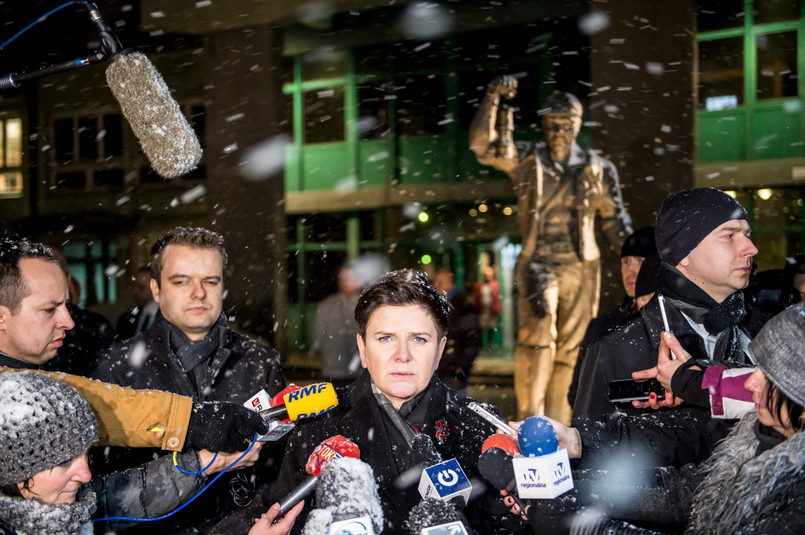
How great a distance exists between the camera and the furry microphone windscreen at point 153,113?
9.48ft

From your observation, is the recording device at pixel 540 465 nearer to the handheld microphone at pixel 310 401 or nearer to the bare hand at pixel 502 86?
the handheld microphone at pixel 310 401

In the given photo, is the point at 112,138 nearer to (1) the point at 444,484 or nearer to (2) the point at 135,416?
(2) the point at 135,416

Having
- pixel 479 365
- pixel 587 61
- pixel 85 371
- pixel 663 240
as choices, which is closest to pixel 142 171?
pixel 479 365

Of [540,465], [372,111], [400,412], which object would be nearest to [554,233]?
[400,412]

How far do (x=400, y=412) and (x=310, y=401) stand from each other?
316mm

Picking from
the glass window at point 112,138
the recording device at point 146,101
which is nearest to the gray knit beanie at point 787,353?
the recording device at point 146,101

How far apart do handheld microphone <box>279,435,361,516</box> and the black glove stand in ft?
1.15

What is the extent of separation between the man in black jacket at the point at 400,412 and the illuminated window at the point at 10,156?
14677 millimetres

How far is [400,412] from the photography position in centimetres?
240

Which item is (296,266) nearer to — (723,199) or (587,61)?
(587,61)

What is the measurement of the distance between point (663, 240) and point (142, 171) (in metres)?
13.0

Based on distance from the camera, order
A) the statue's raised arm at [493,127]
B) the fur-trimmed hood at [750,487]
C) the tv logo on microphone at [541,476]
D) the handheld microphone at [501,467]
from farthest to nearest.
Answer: the statue's raised arm at [493,127] < the handheld microphone at [501,467] < the tv logo on microphone at [541,476] < the fur-trimmed hood at [750,487]

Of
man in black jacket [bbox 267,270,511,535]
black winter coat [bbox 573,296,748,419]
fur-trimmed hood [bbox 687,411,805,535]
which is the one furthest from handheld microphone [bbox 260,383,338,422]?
fur-trimmed hood [bbox 687,411,805,535]

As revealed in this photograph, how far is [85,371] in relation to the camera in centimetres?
315
